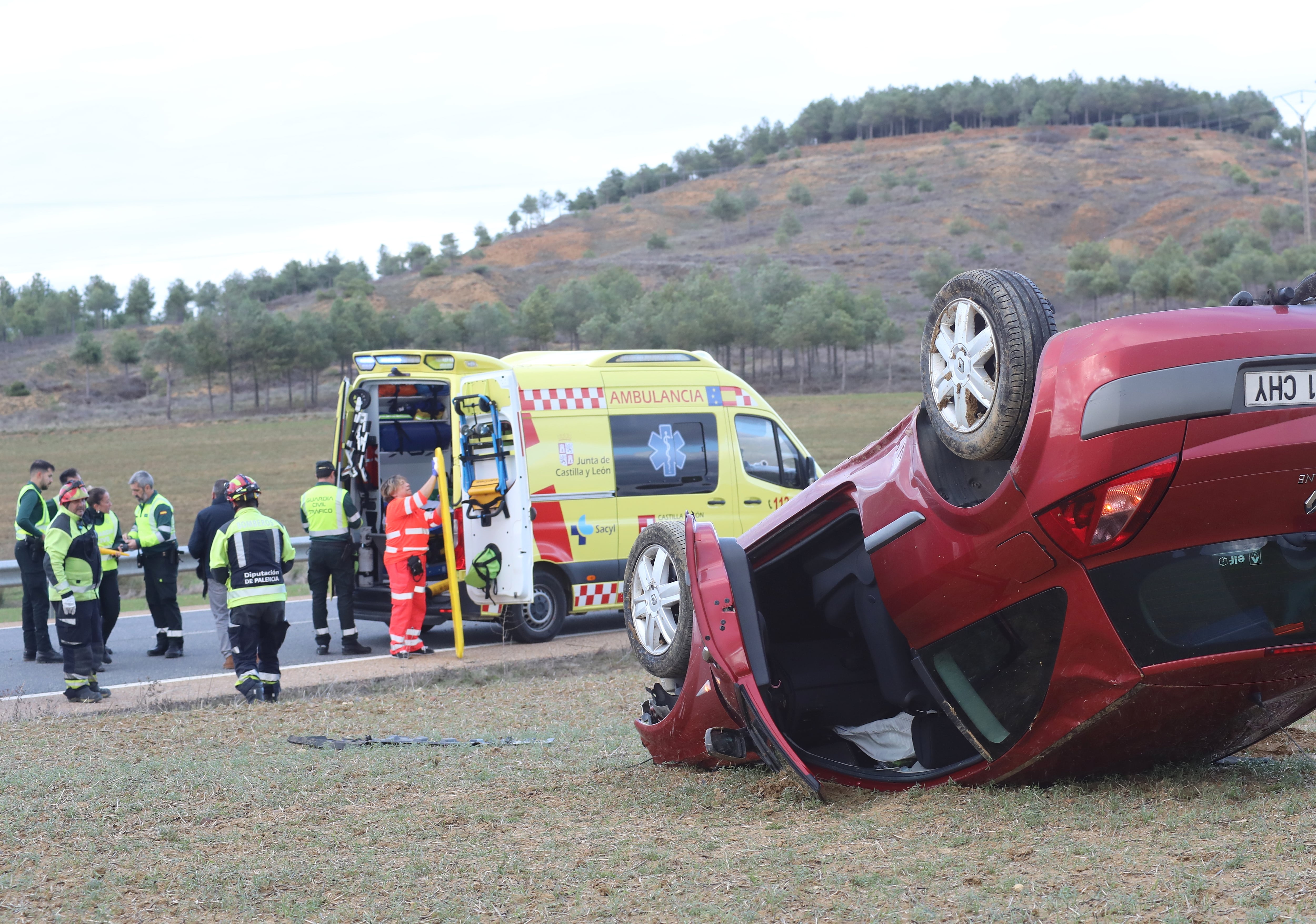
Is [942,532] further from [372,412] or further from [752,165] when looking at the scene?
[752,165]

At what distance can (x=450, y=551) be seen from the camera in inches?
406

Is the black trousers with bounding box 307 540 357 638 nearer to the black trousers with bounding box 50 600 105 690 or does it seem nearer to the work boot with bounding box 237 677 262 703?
the black trousers with bounding box 50 600 105 690

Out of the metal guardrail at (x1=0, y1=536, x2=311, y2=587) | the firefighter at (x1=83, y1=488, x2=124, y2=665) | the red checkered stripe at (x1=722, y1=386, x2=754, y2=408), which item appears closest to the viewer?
the firefighter at (x1=83, y1=488, x2=124, y2=665)

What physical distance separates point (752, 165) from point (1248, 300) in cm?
16537

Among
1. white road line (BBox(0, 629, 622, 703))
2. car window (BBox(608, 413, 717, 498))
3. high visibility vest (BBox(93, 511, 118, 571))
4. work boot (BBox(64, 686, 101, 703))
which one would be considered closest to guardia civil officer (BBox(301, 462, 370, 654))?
white road line (BBox(0, 629, 622, 703))

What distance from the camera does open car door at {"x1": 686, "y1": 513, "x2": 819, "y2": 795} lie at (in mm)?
4570

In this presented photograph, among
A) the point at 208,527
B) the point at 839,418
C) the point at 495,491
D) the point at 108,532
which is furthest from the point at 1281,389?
the point at 839,418

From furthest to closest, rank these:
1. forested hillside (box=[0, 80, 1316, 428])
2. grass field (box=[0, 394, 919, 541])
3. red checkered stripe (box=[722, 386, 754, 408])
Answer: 1. forested hillside (box=[0, 80, 1316, 428])
2. grass field (box=[0, 394, 919, 541])
3. red checkered stripe (box=[722, 386, 754, 408])

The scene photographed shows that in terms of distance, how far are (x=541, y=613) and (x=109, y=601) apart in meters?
4.01

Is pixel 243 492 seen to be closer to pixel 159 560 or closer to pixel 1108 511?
pixel 159 560

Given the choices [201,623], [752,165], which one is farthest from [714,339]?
[752,165]

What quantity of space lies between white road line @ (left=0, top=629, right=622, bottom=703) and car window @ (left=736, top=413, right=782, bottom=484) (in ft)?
7.08

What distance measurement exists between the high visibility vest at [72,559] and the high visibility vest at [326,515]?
7.38ft

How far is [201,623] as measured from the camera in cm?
1391
